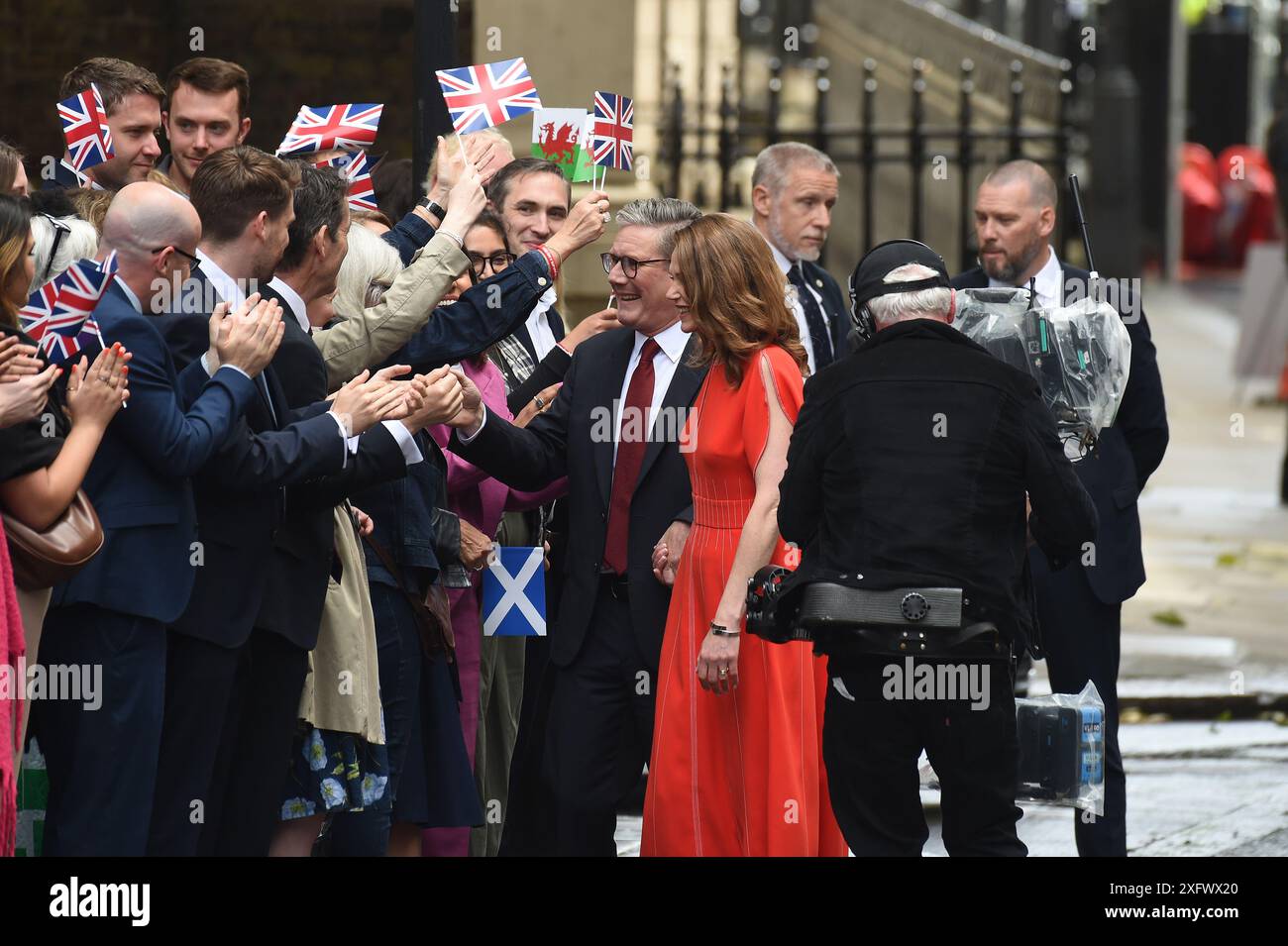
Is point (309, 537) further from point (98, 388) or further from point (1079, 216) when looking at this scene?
point (1079, 216)

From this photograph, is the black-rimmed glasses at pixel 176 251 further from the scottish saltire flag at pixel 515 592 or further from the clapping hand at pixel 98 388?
the scottish saltire flag at pixel 515 592

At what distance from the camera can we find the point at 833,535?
16.3ft

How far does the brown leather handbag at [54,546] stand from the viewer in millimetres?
4598

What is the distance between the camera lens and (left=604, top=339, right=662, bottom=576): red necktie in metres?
5.82

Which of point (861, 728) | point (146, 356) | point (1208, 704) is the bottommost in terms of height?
point (1208, 704)

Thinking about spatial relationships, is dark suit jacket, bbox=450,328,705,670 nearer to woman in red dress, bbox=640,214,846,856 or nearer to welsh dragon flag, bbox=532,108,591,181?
woman in red dress, bbox=640,214,846,856

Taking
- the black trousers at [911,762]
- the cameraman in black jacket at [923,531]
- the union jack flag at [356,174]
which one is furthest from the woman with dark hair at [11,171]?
the black trousers at [911,762]

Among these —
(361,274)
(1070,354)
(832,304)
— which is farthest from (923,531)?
(832,304)

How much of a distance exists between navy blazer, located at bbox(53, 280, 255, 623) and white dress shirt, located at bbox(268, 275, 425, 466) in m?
0.33

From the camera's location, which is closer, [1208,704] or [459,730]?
[459,730]

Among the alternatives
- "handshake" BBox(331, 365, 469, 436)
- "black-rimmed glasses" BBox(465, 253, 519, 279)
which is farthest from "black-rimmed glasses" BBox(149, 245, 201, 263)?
"black-rimmed glasses" BBox(465, 253, 519, 279)
